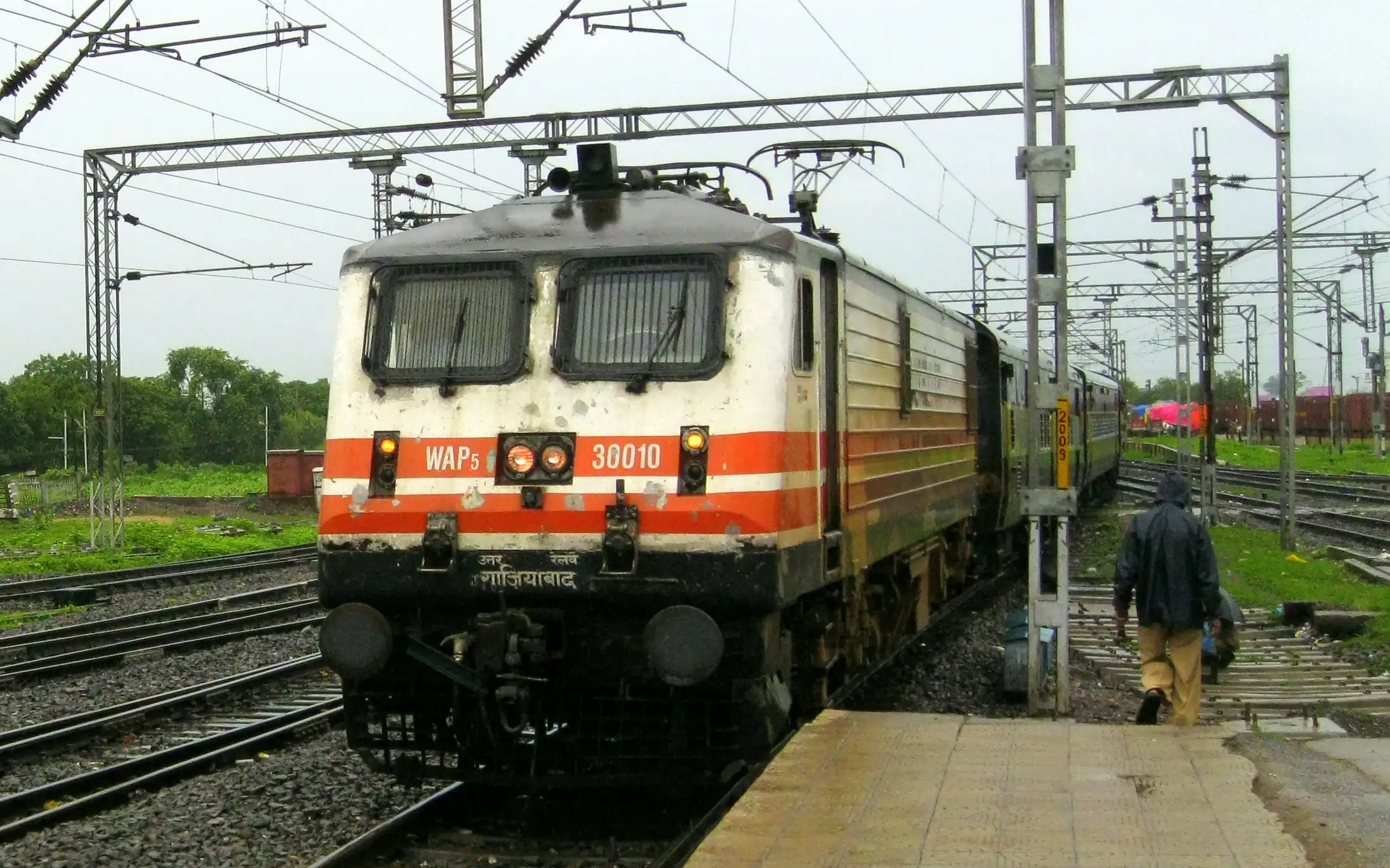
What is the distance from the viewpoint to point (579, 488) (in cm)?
694

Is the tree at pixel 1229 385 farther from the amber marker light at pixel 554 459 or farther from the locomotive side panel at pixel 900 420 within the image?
the amber marker light at pixel 554 459

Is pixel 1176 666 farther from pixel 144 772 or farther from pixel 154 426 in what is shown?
pixel 154 426

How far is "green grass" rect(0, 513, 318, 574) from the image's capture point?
984 inches

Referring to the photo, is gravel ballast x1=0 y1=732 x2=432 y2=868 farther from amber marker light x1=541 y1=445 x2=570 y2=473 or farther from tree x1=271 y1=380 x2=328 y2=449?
tree x1=271 y1=380 x2=328 y2=449

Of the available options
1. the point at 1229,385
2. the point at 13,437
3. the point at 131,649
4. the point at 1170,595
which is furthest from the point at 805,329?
the point at 1229,385

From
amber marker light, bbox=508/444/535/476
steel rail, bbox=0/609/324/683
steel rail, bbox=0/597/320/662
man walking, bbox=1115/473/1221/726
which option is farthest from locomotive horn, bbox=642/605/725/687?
steel rail, bbox=0/597/320/662

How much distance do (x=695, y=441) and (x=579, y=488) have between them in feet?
A: 1.90

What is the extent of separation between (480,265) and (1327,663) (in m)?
8.51

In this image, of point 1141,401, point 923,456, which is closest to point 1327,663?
point 923,456

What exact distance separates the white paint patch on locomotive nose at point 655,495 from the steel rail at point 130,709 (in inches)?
187

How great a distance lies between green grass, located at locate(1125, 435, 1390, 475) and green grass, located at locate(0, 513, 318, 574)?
29191mm

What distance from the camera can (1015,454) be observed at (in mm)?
17875

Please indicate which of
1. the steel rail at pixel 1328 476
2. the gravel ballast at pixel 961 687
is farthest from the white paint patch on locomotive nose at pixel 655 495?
the steel rail at pixel 1328 476

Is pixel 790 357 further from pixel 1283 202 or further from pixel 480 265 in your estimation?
pixel 1283 202
